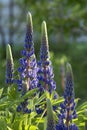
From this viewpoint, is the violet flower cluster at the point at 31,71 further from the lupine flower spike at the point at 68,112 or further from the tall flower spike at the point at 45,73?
the lupine flower spike at the point at 68,112

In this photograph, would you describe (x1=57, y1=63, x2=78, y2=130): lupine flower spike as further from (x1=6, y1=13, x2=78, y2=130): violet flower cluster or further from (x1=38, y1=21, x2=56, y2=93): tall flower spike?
(x1=38, y1=21, x2=56, y2=93): tall flower spike

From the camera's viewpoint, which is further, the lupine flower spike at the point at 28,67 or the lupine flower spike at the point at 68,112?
the lupine flower spike at the point at 28,67

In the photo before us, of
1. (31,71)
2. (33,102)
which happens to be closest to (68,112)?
(33,102)

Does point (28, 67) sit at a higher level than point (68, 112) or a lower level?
higher

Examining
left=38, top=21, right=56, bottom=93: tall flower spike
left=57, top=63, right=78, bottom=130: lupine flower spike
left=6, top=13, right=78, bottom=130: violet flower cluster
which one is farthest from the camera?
left=38, top=21, right=56, bottom=93: tall flower spike

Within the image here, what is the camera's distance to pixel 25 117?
265cm

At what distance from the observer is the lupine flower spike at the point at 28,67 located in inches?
108

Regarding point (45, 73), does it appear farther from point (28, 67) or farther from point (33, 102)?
point (33, 102)

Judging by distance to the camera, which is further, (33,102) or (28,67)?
(28,67)

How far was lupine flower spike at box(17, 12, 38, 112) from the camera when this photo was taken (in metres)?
2.76

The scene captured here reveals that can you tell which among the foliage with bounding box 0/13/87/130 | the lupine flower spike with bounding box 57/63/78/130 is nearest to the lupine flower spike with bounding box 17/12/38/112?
the foliage with bounding box 0/13/87/130

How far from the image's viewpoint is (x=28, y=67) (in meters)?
2.87

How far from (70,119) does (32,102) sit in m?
0.40

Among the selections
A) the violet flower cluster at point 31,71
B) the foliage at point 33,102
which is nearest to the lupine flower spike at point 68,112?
the foliage at point 33,102
